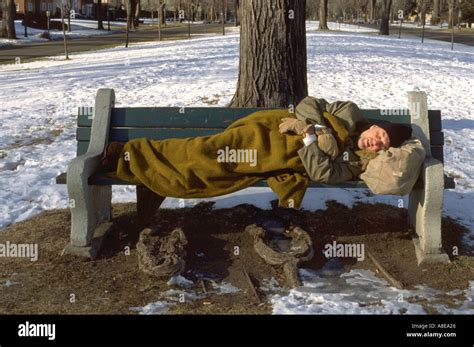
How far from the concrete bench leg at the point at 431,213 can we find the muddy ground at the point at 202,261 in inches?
3.4

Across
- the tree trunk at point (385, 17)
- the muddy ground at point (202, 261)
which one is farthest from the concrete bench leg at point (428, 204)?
the tree trunk at point (385, 17)

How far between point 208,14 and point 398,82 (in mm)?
83139

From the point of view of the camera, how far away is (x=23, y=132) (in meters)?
8.68

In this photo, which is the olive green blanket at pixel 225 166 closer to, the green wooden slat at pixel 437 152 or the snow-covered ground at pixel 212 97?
the snow-covered ground at pixel 212 97

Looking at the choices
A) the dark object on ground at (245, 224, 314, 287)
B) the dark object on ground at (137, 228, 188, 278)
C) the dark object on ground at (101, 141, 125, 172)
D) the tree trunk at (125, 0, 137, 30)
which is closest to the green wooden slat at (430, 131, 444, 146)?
the dark object on ground at (245, 224, 314, 287)

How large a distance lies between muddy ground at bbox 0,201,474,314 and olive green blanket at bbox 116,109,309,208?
53cm

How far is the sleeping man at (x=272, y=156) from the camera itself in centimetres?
438

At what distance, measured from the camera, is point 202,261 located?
14.8 feet

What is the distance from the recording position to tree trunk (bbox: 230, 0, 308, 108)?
5.92m

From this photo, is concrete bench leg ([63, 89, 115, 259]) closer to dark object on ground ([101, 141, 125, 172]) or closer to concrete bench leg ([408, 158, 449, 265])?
dark object on ground ([101, 141, 125, 172])

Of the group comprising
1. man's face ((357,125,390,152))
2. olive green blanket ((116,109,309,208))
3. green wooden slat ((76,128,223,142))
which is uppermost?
man's face ((357,125,390,152))

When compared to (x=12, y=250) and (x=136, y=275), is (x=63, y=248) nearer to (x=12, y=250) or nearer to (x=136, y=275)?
(x=12, y=250)

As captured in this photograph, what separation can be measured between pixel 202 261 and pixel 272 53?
2440 mm

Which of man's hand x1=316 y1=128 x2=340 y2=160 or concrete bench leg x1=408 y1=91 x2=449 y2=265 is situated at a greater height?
man's hand x1=316 y1=128 x2=340 y2=160
